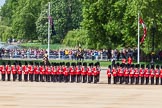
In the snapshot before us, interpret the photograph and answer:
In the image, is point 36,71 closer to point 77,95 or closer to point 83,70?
point 83,70

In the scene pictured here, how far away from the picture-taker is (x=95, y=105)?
21.3 meters

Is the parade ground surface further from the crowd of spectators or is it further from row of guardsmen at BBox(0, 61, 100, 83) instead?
the crowd of spectators

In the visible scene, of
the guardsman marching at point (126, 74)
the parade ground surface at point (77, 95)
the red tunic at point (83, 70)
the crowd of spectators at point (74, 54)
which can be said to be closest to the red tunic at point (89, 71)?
the red tunic at point (83, 70)

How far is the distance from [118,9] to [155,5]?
8659 millimetres

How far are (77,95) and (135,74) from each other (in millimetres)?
6937

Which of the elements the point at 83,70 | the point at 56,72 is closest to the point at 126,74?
the point at 83,70

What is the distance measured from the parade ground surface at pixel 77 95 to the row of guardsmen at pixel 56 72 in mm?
983

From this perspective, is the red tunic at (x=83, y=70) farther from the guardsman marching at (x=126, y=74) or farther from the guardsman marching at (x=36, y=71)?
the guardsman marching at (x=36, y=71)

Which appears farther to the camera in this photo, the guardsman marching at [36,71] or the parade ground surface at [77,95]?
the guardsman marching at [36,71]

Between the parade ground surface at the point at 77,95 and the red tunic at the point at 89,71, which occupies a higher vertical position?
the red tunic at the point at 89,71

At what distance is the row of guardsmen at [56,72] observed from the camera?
31.4m

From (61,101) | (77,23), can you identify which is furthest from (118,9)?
(77,23)

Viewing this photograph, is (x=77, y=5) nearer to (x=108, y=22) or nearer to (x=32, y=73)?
(x=108, y=22)

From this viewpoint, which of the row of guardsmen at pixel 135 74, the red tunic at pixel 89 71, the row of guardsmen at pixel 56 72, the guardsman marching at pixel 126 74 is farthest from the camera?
the row of guardsmen at pixel 56 72
